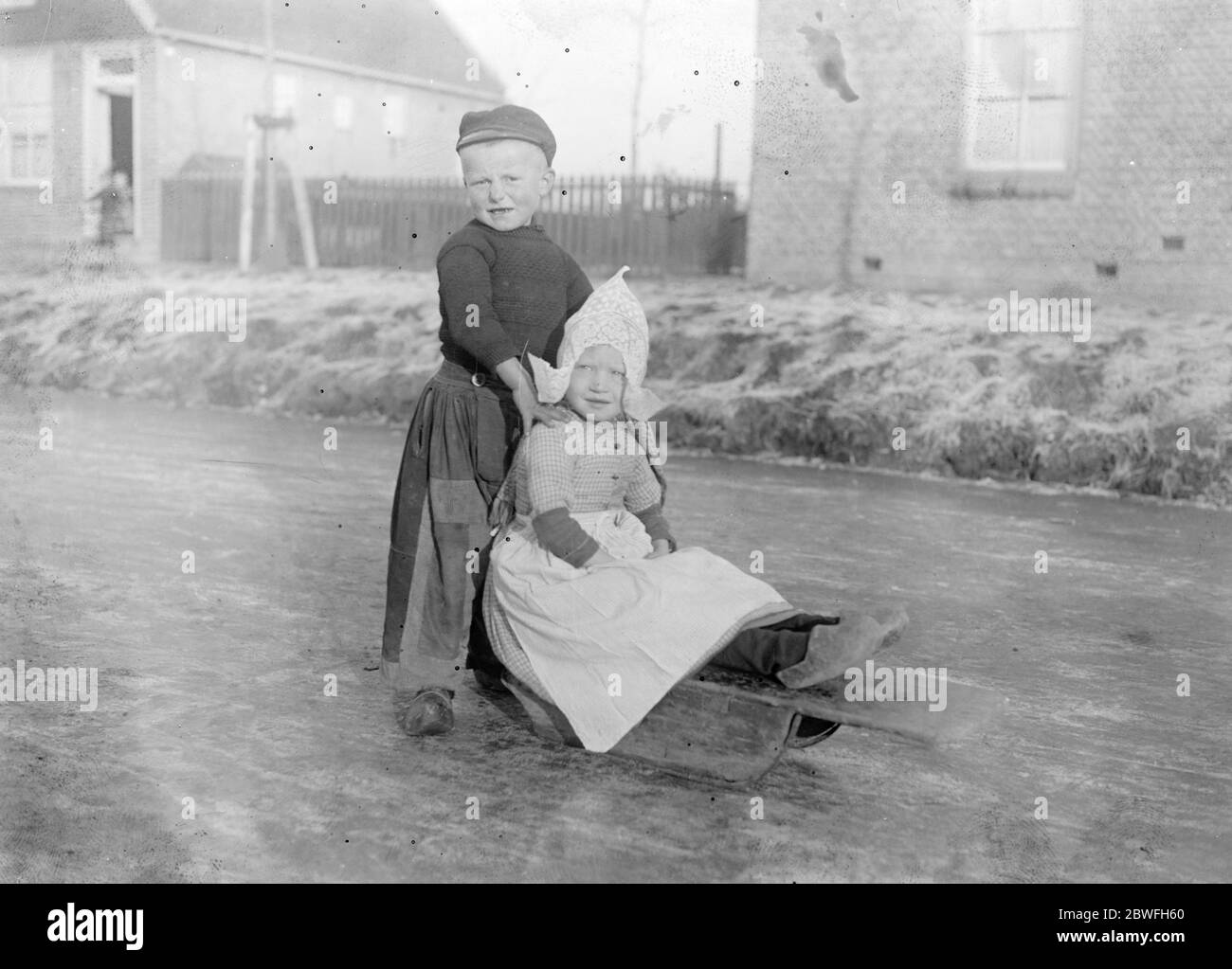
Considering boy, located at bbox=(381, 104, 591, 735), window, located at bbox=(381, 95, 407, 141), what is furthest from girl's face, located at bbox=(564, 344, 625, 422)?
window, located at bbox=(381, 95, 407, 141)

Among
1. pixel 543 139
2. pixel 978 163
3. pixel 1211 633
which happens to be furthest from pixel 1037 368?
pixel 543 139

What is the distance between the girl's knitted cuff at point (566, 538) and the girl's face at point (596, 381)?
31 centimetres

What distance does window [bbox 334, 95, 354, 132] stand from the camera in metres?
20.3

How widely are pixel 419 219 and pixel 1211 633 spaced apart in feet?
44.9

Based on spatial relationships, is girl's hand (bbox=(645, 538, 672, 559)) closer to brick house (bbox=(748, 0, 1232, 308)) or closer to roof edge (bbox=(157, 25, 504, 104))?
brick house (bbox=(748, 0, 1232, 308))

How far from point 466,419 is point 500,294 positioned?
1.30 ft

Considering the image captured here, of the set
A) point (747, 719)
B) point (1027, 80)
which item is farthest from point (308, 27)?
point (747, 719)

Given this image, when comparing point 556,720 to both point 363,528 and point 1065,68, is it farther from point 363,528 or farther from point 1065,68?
point 1065,68

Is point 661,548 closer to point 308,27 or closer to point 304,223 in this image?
point 304,223

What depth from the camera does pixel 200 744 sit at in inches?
157

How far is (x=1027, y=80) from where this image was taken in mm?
13359

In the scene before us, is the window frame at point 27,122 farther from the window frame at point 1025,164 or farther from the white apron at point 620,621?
the white apron at point 620,621

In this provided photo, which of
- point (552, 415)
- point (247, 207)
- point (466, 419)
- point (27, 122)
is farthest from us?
point (247, 207)
